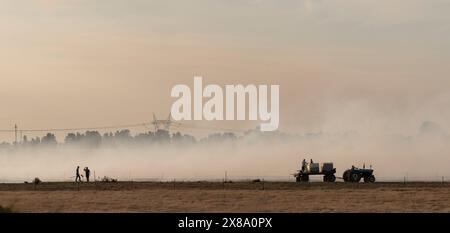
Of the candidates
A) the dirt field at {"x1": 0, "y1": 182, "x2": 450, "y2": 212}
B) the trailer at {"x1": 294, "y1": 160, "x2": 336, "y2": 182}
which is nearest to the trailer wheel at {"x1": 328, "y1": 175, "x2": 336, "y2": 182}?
the trailer at {"x1": 294, "y1": 160, "x2": 336, "y2": 182}

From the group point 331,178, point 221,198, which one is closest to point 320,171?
point 331,178

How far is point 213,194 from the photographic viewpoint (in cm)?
6919

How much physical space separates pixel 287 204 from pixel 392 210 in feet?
26.6

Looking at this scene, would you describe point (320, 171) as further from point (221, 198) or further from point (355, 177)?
point (221, 198)

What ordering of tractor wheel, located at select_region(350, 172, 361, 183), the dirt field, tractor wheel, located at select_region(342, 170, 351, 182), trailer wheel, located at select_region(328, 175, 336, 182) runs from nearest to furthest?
the dirt field < tractor wheel, located at select_region(350, 172, 361, 183) < tractor wheel, located at select_region(342, 170, 351, 182) < trailer wheel, located at select_region(328, 175, 336, 182)

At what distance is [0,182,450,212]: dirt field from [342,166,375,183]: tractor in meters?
14.4

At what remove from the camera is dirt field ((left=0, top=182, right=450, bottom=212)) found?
58.5 metres

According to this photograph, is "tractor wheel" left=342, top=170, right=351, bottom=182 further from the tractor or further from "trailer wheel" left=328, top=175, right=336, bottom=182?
"trailer wheel" left=328, top=175, right=336, bottom=182

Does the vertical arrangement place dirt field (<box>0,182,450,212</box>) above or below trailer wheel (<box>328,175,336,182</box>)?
below

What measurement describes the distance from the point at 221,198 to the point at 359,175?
35.0 meters

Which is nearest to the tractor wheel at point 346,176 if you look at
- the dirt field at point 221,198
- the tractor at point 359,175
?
the tractor at point 359,175
